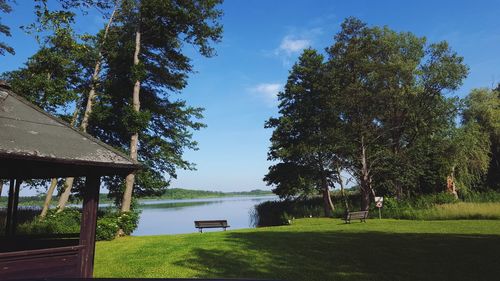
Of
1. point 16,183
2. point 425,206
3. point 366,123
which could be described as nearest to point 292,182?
point 366,123

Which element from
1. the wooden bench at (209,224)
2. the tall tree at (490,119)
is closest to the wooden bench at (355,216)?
the wooden bench at (209,224)

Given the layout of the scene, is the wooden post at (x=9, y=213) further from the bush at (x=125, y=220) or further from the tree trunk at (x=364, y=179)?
the tree trunk at (x=364, y=179)

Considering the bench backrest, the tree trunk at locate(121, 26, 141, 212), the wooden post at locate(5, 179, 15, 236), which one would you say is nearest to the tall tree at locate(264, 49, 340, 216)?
the bench backrest

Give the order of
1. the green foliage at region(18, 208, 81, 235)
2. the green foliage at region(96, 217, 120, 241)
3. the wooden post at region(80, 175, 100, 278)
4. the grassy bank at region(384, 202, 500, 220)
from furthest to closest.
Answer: the grassy bank at region(384, 202, 500, 220)
the green foliage at region(18, 208, 81, 235)
the green foliage at region(96, 217, 120, 241)
the wooden post at region(80, 175, 100, 278)

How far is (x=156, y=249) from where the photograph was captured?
14.1 m

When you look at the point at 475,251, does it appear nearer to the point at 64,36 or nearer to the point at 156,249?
the point at 156,249

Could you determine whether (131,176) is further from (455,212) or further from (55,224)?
(455,212)

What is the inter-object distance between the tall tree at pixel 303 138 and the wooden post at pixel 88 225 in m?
29.8

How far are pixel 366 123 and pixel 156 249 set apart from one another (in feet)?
81.4

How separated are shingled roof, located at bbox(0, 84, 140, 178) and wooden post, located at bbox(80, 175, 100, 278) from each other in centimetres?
30

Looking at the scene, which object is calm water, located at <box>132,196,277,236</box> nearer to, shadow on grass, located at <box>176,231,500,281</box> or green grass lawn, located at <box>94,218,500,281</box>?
green grass lawn, located at <box>94,218,500,281</box>

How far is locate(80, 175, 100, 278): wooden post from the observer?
682cm

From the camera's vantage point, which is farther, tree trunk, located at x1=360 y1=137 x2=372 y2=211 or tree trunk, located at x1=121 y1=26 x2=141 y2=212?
tree trunk, located at x1=360 y1=137 x2=372 y2=211

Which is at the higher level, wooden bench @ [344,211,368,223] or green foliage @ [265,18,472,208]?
green foliage @ [265,18,472,208]
